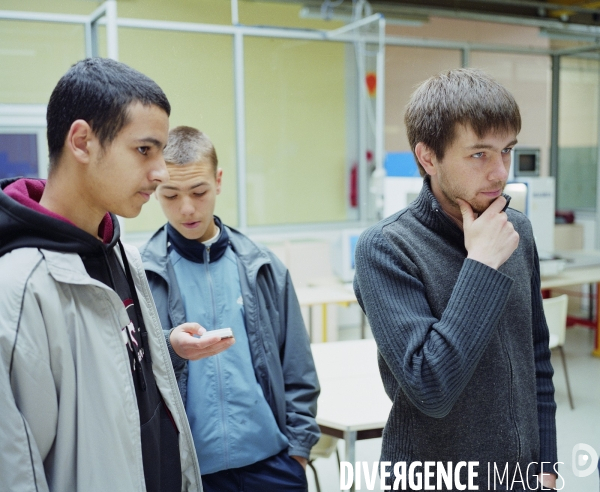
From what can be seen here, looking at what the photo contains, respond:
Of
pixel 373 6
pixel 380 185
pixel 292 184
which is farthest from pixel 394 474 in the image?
pixel 373 6

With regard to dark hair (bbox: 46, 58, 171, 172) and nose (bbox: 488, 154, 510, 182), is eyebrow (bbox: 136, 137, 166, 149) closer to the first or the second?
dark hair (bbox: 46, 58, 171, 172)

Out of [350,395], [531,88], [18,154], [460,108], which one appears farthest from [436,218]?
[531,88]

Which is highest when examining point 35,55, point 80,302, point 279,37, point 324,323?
point 279,37

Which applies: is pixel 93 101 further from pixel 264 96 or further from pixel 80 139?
pixel 264 96

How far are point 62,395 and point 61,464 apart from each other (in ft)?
0.35

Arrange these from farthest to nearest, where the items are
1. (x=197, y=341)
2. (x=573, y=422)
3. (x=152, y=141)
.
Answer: (x=573, y=422) < (x=197, y=341) < (x=152, y=141)

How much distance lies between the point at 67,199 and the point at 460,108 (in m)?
0.74

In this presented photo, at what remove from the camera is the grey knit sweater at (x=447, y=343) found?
1.12 metres

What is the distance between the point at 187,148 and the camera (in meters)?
1.77

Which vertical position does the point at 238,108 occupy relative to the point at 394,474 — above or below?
above

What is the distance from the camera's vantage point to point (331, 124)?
6410 millimetres

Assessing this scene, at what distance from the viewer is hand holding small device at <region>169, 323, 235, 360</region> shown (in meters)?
1.31

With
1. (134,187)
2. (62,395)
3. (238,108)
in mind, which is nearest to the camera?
(62,395)

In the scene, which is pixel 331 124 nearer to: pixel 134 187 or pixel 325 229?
pixel 325 229
